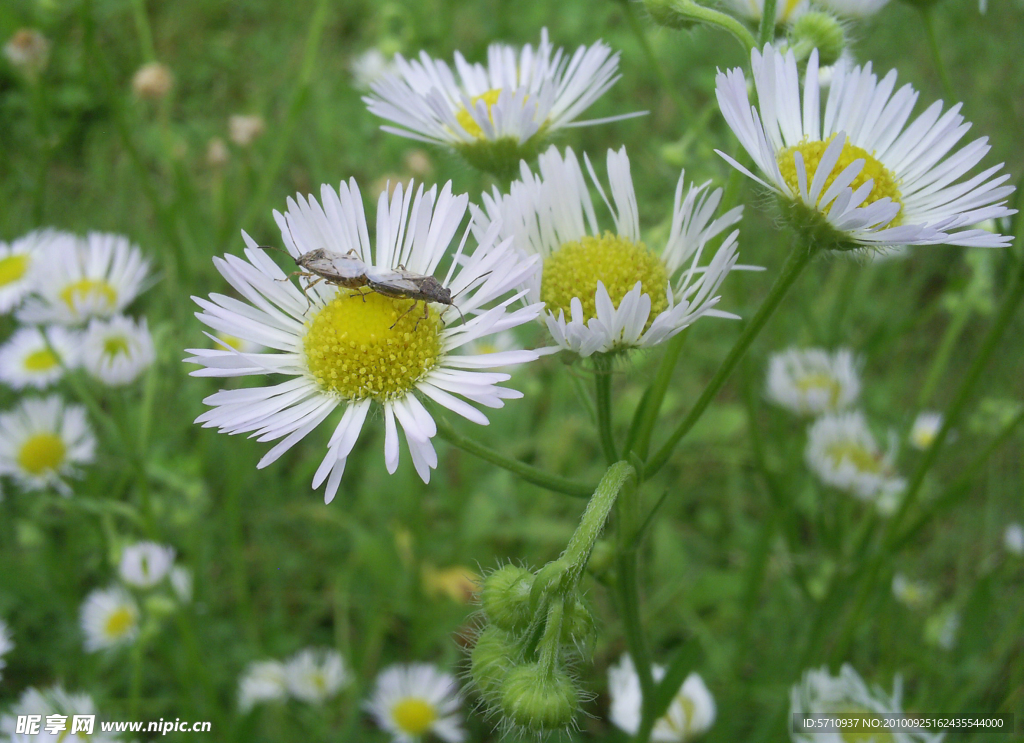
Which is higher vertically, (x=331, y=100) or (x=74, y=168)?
(x=331, y=100)

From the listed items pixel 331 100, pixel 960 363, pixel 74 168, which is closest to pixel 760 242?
pixel 960 363

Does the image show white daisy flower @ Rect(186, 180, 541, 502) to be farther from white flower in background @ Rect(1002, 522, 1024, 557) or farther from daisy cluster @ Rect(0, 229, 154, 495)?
white flower in background @ Rect(1002, 522, 1024, 557)

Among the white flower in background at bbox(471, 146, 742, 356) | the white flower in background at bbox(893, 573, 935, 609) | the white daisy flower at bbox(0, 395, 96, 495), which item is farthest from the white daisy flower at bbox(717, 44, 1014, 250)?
the white daisy flower at bbox(0, 395, 96, 495)

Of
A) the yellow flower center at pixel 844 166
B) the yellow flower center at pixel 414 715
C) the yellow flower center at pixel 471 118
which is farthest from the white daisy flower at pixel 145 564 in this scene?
the yellow flower center at pixel 844 166

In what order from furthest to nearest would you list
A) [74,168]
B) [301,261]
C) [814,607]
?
[74,168]
[814,607]
[301,261]

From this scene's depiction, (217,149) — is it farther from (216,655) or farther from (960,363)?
(960,363)

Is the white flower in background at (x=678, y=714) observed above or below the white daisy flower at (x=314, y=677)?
above

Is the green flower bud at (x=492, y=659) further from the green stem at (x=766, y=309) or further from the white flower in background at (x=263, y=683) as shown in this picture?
the white flower in background at (x=263, y=683)

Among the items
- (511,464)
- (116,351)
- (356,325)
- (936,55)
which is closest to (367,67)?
(116,351)
